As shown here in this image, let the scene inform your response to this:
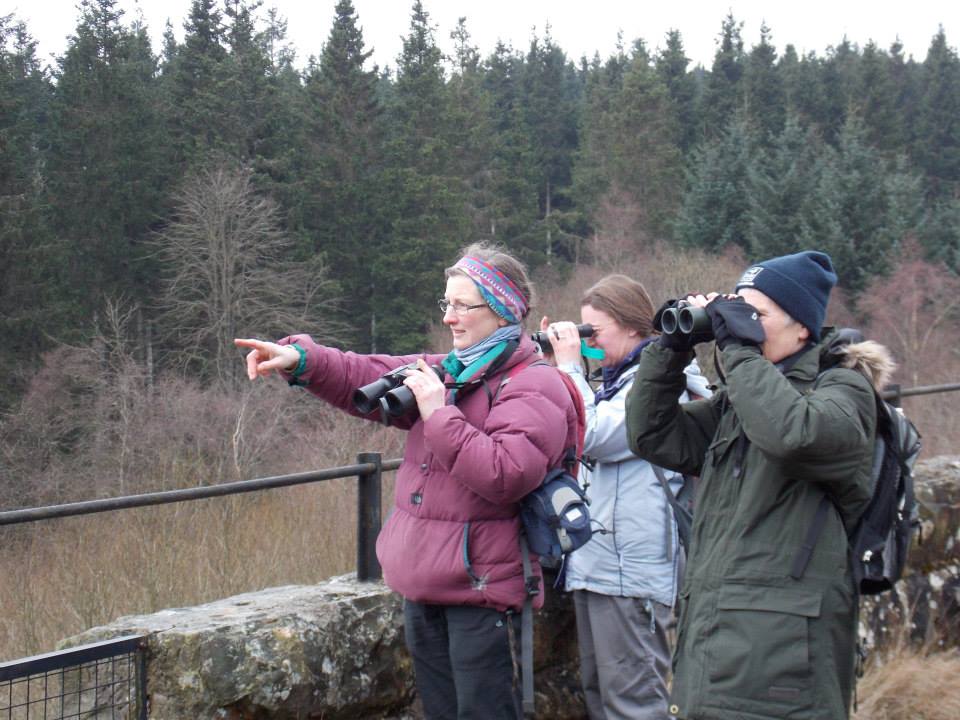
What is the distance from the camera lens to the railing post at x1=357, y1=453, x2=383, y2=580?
363cm

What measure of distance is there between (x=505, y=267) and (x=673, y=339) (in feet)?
1.90

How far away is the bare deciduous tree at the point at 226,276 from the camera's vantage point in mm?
34531

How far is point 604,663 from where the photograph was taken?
10.8ft

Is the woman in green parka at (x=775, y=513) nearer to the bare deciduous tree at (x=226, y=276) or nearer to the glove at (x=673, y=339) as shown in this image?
the glove at (x=673, y=339)

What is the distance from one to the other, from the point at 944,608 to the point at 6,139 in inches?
1295

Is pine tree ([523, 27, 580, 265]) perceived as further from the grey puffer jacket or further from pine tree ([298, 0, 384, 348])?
the grey puffer jacket

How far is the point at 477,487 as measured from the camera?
2707 mm

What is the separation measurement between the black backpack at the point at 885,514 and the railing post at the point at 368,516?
161 centimetres

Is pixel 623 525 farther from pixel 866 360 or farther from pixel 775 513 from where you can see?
pixel 866 360

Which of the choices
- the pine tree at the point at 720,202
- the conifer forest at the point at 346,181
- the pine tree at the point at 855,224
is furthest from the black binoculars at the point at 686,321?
the pine tree at the point at 720,202

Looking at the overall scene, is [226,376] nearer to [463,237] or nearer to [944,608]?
[463,237]

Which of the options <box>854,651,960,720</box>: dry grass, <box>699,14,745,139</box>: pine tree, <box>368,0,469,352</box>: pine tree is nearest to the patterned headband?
<box>854,651,960,720</box>: dry grass

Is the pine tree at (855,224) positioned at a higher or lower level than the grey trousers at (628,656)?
higher

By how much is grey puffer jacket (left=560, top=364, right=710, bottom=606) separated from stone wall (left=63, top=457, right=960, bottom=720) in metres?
0.56
